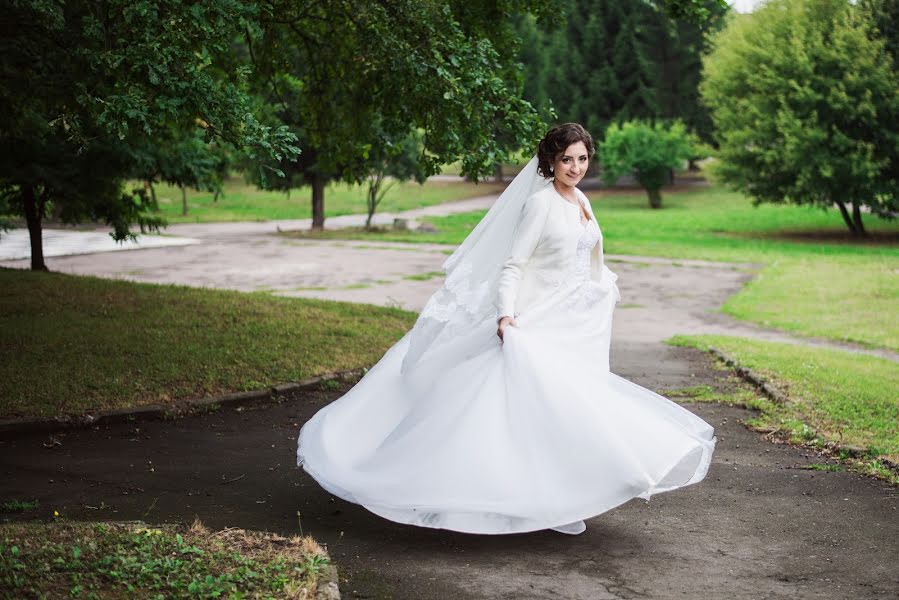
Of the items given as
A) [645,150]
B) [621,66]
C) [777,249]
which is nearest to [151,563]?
[777,249]

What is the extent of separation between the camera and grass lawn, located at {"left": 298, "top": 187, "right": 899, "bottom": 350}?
1644 cm

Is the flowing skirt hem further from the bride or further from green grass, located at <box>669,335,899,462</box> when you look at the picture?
green grass, located at <box>669,335,899,462</box>

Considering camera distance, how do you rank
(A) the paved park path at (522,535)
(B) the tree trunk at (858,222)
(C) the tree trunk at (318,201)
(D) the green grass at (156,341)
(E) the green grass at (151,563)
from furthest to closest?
(C) the tree trunk at (318,201) < (B) the tree trunk at (858,222) < (D) the green grass at (156,341) < (A) the paved park path at (522,535) < (E) the green grass at (151,563)

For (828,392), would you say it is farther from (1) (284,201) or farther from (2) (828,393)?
(1) (284,201)

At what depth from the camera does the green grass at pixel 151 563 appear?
420 centimetres

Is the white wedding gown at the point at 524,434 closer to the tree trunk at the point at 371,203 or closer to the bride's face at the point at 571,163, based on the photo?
the bride's face at the point at 571,163

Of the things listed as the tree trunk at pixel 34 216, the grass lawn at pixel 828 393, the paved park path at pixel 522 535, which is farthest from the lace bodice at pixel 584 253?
the tree trunk at pixel 34 216

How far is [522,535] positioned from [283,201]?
49.2m

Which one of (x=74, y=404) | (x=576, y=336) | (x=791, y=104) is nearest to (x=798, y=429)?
(x=576, y=336)

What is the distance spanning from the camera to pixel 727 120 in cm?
3694

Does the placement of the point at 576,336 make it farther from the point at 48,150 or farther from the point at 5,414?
the point at 48,150

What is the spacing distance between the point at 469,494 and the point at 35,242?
15371mm

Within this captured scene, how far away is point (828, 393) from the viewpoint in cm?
970

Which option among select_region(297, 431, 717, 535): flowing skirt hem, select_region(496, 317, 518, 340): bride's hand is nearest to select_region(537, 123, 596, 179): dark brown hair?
select_region(496, 317, 518, 340): bride's hand
